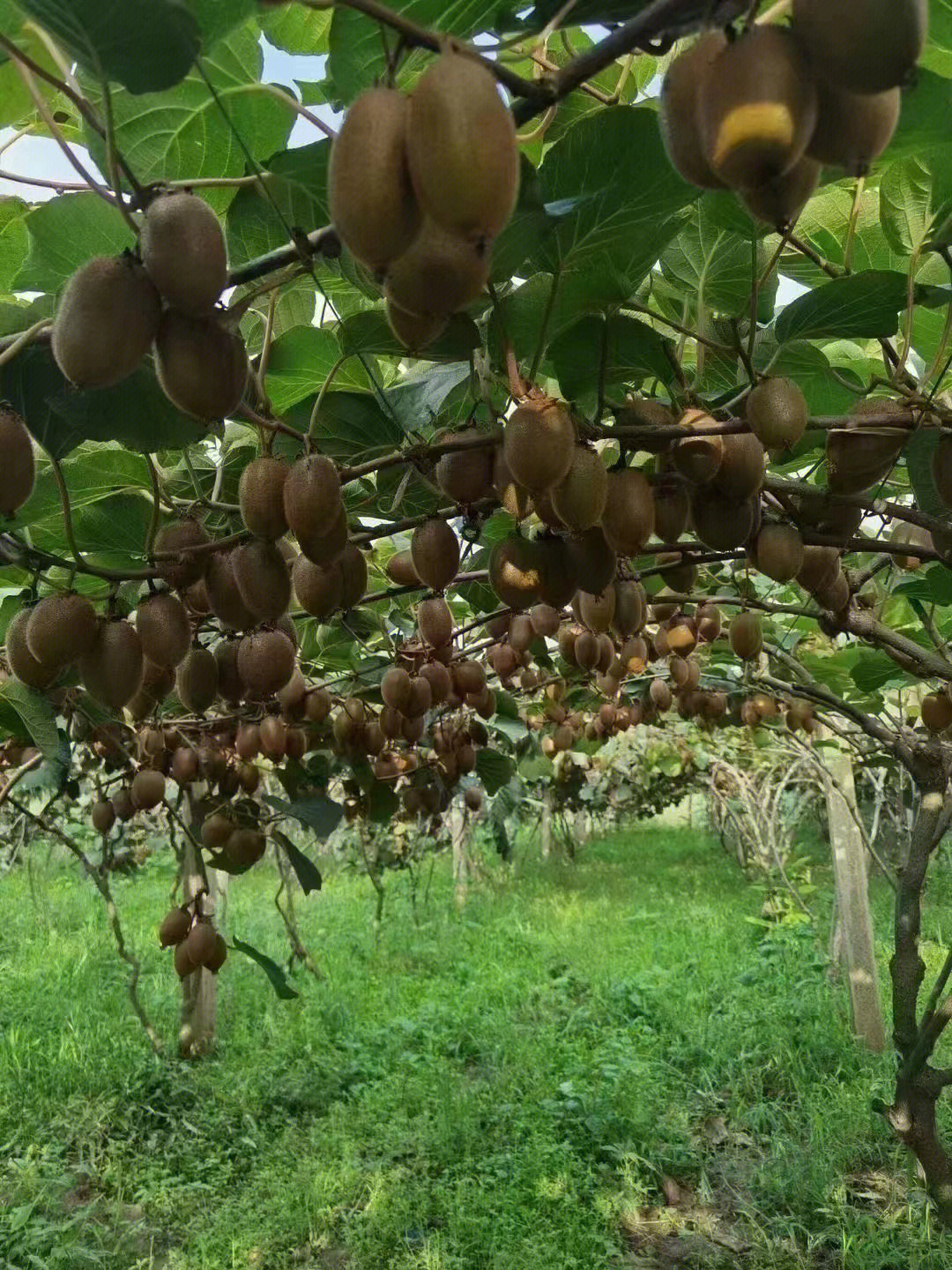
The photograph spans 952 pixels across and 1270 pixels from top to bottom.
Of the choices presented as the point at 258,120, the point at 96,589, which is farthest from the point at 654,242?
the point at 96,589

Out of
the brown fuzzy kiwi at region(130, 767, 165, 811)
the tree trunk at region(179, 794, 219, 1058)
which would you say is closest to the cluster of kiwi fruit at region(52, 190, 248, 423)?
the brown fuzzy kiwi at region(130, 767, 165, 811)

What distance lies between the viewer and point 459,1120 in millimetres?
4301

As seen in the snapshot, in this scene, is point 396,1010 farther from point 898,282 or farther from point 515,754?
point 898,282

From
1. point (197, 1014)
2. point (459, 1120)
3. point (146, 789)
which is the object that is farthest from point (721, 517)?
point (197, 1014)

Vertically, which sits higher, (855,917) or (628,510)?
(628,510)

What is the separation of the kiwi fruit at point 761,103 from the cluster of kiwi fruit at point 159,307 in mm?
304

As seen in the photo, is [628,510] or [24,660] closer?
[628,510]

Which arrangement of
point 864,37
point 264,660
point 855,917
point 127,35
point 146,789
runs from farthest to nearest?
point 855,917
point 146,789
point 264,660
point 127,35
point 864,37

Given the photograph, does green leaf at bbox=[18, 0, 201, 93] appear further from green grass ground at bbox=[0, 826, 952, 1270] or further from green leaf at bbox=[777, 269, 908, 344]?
green grass ground at bbox=[0, 826, 952, 1270]

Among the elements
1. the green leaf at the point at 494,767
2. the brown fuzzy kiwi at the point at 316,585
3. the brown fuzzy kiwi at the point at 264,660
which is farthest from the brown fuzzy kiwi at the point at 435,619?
the green leaf at the point at 494,767

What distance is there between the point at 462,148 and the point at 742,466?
50 cm

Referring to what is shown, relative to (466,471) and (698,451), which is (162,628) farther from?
(698,451)

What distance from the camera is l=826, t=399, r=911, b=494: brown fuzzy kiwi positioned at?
950mm

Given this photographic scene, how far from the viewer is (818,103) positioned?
19.4 inches
